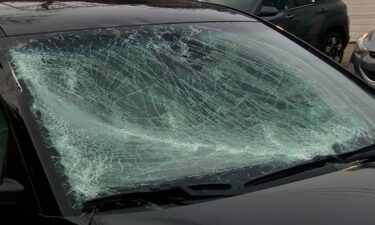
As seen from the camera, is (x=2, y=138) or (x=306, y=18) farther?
(x=306, y=18)

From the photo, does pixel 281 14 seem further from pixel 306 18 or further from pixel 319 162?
pixel 319 162

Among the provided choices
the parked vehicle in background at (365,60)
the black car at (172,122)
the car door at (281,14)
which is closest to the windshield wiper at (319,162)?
the black car at (172,122)

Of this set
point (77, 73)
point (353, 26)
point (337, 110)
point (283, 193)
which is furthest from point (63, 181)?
point (353, 26)

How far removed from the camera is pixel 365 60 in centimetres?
651

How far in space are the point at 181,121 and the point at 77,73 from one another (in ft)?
1.40

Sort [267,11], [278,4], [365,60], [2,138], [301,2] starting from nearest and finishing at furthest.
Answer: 1. [2,138]
2. [365,60]
3. [267,11]
4. [278,4]
5. [301,2]

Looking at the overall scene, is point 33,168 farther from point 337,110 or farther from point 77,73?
point 337,110

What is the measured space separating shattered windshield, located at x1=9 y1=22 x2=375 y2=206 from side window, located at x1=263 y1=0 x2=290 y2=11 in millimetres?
5896

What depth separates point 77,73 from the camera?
2453 mm

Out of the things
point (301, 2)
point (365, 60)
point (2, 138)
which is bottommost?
point (2, 138)

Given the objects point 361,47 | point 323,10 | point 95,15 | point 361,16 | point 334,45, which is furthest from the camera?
point 361,16

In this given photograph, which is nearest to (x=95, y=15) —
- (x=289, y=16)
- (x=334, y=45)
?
(x=289, y=16)

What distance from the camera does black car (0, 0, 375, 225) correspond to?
6.65 ft

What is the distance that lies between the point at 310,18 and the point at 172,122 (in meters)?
7.54
